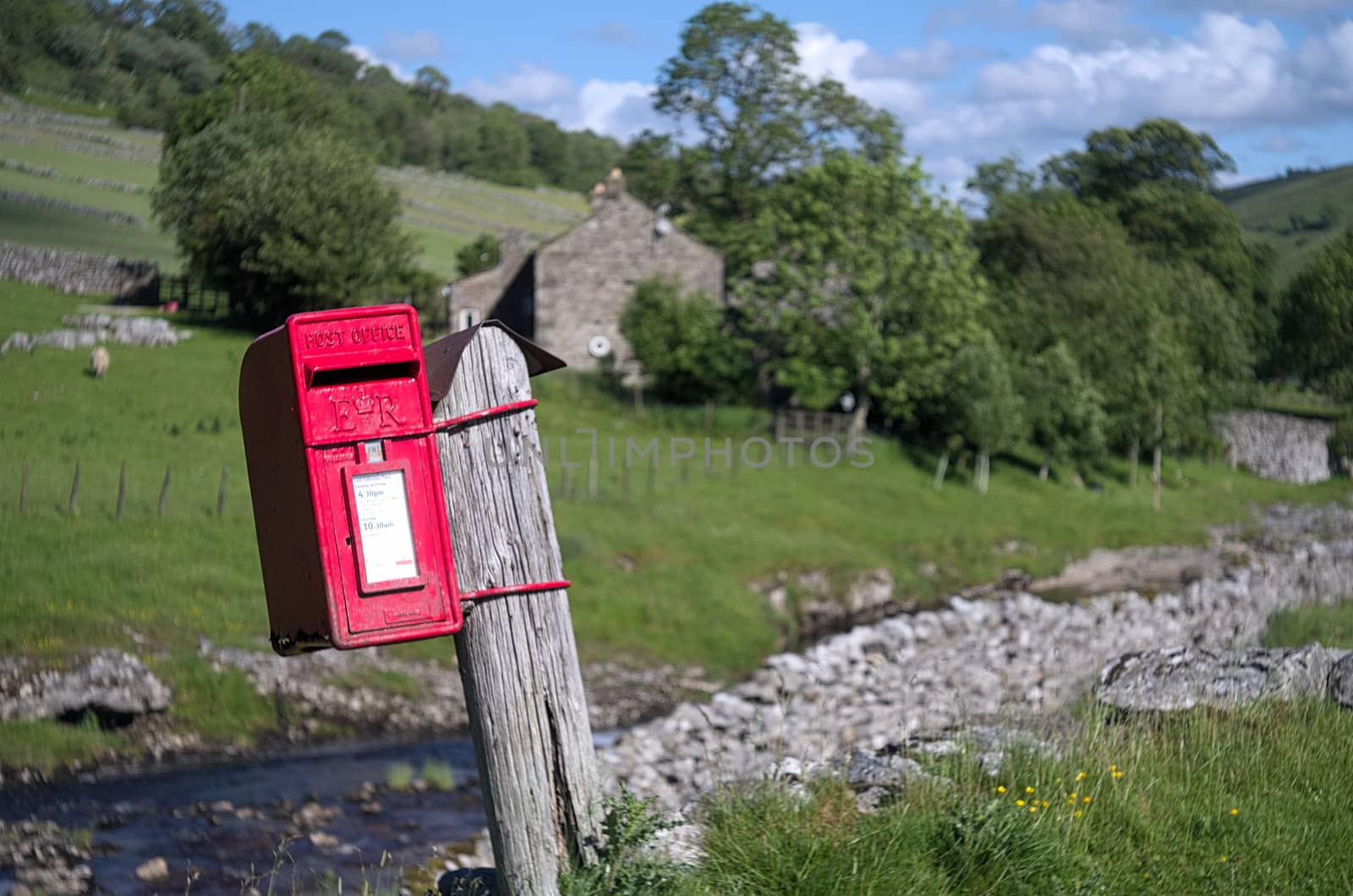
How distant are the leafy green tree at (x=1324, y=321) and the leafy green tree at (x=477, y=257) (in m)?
38.2

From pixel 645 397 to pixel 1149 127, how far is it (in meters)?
39.5

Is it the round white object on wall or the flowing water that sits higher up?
the round white object on wall

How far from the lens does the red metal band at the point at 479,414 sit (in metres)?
3.95

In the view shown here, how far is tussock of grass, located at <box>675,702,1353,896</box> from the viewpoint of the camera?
4.52 m

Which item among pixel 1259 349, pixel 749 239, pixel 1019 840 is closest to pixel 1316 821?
pixel 1019 840

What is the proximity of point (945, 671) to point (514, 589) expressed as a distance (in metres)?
16.8

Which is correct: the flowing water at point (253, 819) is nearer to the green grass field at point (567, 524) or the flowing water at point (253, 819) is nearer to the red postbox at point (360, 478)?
the green grass field at point (567, 524)

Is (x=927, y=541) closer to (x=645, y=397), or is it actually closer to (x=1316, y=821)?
(x=645, y=397)

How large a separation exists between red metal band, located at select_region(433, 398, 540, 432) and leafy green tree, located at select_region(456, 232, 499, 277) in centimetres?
5147

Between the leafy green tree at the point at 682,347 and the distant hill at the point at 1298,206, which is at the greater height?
the distant hill at the point at 1298,206

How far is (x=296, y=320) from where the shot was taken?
3.66 metres

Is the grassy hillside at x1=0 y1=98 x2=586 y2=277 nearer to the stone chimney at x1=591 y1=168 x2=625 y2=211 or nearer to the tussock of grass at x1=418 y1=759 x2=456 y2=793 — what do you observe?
the tussock of grass at x1=418 y1=759 x2=456 y2=793

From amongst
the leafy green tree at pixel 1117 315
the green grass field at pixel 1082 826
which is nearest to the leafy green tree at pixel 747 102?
the leafy green tree at pixel 1117 315

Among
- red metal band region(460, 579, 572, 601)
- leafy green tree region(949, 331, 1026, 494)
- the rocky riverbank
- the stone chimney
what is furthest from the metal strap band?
the stone chimney
